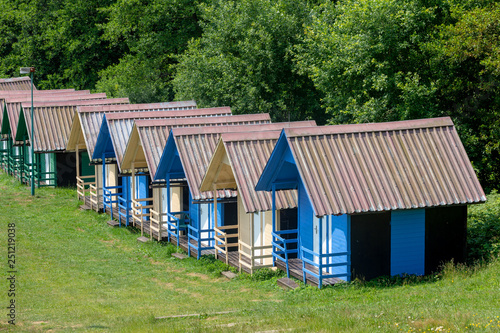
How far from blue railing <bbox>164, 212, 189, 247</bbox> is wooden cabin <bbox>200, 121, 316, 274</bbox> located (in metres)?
2.43

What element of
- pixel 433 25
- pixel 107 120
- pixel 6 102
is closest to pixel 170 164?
pixel 107 120

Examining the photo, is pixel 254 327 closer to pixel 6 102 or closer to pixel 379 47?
pixel 379 47

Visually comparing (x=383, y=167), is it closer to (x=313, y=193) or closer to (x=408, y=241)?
(x=408, y=241)

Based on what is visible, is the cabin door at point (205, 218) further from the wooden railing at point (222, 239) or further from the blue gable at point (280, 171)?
the blue gable at point (280, 171)

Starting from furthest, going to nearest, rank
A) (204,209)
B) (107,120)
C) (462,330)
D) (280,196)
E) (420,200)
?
(107,120), (204,209), (280,196), (420,200), (462,330)

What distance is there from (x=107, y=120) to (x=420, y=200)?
1548 cm

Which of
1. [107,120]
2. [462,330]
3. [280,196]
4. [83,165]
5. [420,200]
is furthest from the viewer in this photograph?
[83,165]

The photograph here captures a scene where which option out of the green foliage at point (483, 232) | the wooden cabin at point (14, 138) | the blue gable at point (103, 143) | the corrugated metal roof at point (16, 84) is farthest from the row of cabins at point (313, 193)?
the corrugated metal roof at point (16, 84)

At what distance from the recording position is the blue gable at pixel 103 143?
1198 inches

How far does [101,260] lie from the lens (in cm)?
2445

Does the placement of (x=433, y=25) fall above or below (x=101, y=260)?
above

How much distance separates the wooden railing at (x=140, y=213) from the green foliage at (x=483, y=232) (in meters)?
12.3

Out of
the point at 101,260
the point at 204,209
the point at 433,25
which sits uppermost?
the point at 433,25

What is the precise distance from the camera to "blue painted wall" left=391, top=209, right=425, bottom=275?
19016 mm
